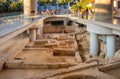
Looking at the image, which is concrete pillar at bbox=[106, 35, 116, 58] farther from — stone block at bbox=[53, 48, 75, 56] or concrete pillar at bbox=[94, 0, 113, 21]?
stone block at bbox=[53, 48, 75, 56]

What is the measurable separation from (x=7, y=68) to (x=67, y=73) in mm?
8907

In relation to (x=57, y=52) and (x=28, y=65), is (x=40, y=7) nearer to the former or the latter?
(x=57, y=52)

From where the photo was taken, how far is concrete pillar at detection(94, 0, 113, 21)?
992 inches

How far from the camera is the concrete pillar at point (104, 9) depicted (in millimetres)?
25189

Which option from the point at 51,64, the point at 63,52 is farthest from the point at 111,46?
the point at 63,52

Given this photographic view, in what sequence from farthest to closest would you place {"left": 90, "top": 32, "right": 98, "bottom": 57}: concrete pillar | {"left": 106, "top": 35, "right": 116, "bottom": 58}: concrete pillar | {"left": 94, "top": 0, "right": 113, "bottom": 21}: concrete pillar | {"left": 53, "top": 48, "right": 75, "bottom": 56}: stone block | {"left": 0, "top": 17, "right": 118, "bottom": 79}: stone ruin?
{"left": 53, "top": 48, "right": 75, "bottom": 56}: stone block → {"left": 90, "top": 32, "right": 98, "bottom": 57}: concrete pillar → {"left": 94, "top": 0, "right": 113, "bottom": 21}: concrete pillar → {"left": 106, "top": 35, "right": 116, "bottom": 58}: concrete pillar → {"left": 0, "top": 17, "right": 118, "bottom": 79}: stone ruin

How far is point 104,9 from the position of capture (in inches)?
1003

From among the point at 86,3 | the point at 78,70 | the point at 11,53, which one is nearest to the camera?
the point at 78,70

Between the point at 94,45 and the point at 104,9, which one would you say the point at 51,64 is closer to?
the point at 94,45

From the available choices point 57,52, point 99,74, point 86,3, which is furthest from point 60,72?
point 86,3

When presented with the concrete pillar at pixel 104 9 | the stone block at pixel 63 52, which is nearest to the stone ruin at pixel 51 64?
the stone block at pixel 63 52

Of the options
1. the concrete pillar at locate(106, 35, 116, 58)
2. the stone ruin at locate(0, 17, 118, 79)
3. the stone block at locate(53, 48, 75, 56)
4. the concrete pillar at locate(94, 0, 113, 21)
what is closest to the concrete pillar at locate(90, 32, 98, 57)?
the stone ruin at locate(0, 17, 118, 79)

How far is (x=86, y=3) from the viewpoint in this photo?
41.5 metres

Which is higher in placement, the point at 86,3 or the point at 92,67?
the point at 86,3
